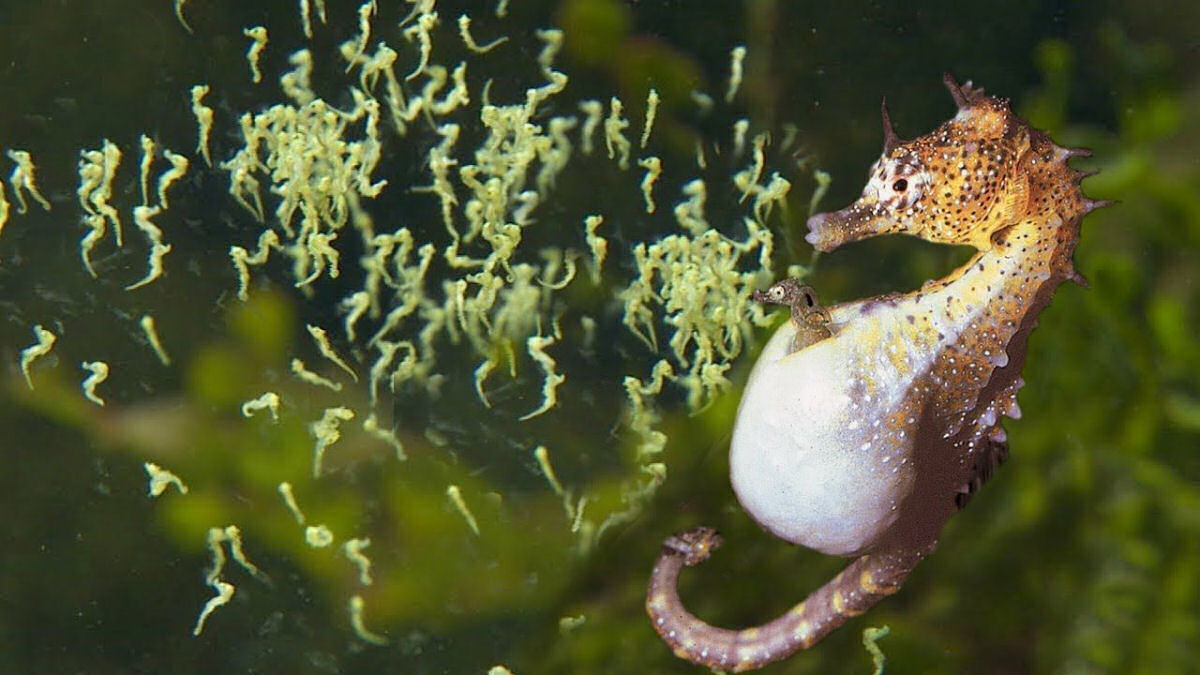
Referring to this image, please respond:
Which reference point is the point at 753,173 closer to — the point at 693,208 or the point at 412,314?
the point at 693,208

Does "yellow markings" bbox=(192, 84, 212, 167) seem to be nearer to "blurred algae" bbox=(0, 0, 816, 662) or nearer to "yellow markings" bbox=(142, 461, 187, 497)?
"blurred algae" bbox=(0, 0, 816, 662)

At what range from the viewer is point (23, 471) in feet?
2.15

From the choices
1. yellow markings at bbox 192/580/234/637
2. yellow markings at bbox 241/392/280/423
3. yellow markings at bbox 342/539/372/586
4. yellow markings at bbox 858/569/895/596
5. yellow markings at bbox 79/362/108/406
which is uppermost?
yellow markings at bbox 79/362/108/406

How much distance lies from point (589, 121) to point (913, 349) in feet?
0.86

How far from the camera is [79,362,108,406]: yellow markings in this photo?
2.13ft

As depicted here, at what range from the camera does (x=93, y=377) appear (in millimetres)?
648

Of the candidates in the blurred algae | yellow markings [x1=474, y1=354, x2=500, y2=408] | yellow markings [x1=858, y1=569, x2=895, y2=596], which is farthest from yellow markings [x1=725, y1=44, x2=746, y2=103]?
yellow markings [x1=858, y1=569, x2=895, y2=596]

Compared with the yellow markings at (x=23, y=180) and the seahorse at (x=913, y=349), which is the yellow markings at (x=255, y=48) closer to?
the yellow markings at (x=23, y=180)

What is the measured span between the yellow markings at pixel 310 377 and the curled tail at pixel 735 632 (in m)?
0.27

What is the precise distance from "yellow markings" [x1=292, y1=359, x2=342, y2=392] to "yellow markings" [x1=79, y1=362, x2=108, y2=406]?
4.5 inches

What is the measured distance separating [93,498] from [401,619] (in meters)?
0.22

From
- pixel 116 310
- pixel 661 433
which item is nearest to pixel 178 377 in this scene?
pixel 116 310

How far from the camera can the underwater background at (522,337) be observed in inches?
25.2

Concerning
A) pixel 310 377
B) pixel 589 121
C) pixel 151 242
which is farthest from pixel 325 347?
pixel 589 121
